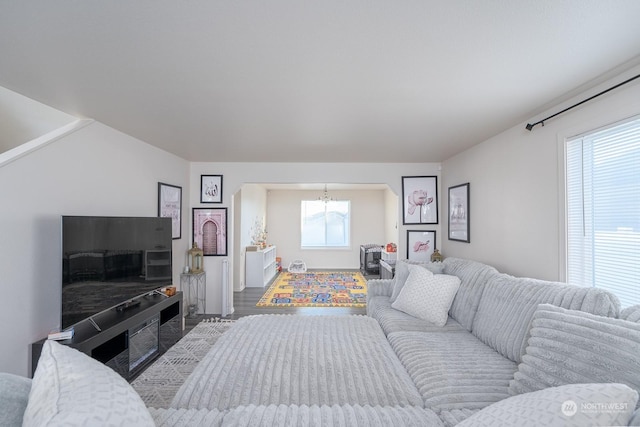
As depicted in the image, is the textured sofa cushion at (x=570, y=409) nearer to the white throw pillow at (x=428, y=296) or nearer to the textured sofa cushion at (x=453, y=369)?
the textured sofa cushion at (x=453, y=369)

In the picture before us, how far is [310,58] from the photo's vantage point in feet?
5.05

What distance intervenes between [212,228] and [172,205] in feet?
2.36

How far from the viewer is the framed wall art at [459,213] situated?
360cm

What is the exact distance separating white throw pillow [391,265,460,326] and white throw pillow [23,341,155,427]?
2.33m

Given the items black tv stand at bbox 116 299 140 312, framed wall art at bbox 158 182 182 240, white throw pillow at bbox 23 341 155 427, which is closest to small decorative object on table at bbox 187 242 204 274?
framed wall art at bbox 158 182 182 240

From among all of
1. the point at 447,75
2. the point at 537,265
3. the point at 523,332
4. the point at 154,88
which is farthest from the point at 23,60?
the point at 537,265

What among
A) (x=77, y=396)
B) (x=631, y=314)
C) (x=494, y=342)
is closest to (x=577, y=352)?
(x=631, y=314)

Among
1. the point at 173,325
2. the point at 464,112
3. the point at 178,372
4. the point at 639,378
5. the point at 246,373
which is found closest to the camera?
the point at 639,378

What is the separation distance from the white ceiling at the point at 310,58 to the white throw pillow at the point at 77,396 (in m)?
1.39

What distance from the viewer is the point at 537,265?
2.41 metres

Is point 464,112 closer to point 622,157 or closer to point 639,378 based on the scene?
point 622,157

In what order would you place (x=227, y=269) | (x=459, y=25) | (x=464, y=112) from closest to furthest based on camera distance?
(x=459, y=25)
(x=464, y=112)
(x=227, y=269)

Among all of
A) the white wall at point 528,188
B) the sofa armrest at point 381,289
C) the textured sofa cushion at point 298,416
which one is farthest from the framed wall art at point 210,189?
the white wall at point 528,188

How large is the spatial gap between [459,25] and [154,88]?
1.91 m
